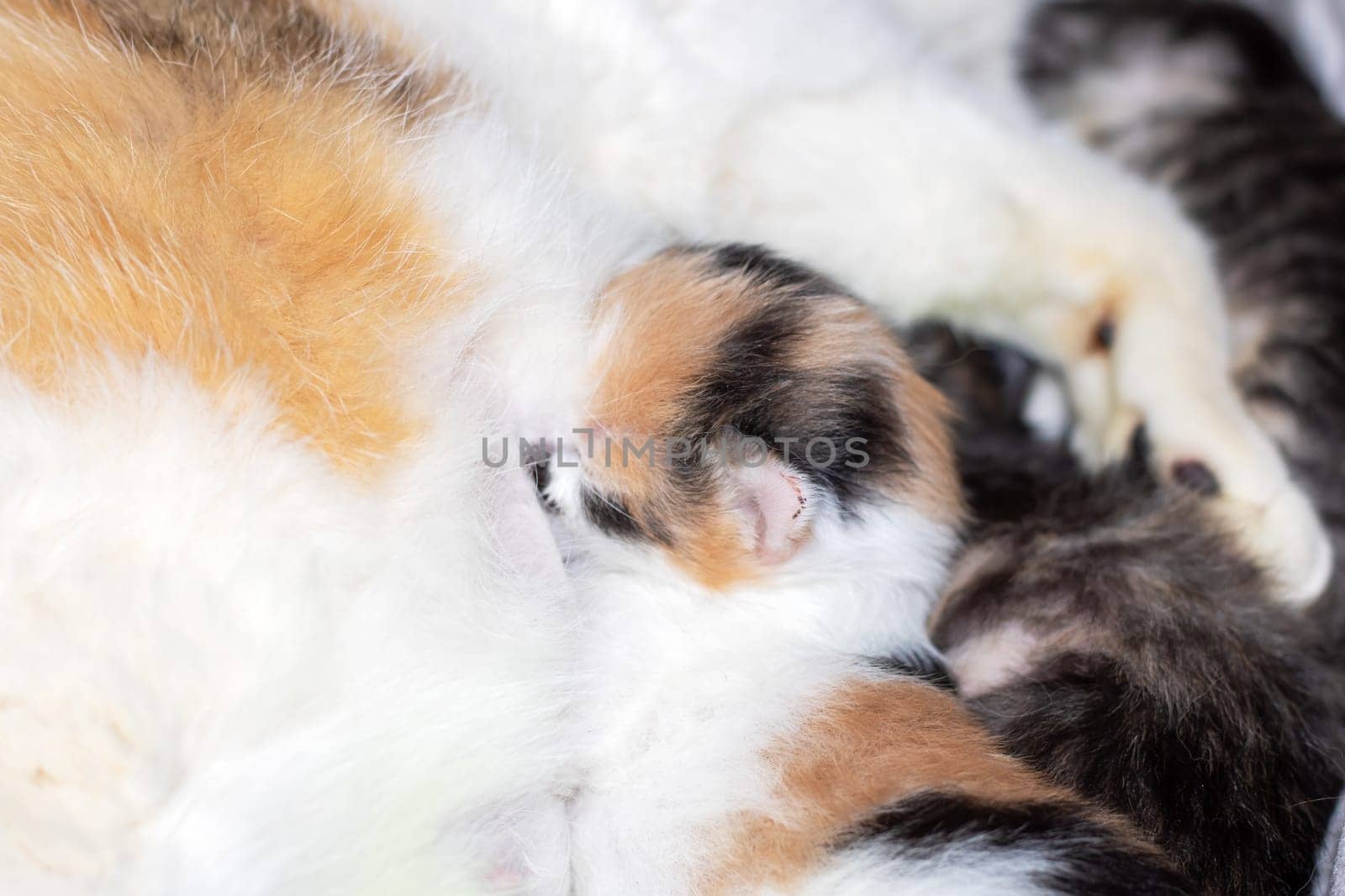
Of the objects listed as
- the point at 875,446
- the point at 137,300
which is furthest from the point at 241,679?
the point at 875,446

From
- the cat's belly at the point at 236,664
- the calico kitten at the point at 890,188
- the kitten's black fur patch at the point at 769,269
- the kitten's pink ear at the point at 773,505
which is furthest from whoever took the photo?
the calico kitten at the point at 890,188

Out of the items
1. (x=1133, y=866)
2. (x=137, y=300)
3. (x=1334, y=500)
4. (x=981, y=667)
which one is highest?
(x=137, y=300)

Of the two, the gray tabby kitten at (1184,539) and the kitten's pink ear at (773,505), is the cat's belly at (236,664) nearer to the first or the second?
the kitten's pink ear at (773,505)

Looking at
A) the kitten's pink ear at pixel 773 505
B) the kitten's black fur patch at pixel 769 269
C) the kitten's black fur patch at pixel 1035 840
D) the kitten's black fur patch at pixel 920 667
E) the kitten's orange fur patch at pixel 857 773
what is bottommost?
the kitten's black fur patch at pixel 1035 840

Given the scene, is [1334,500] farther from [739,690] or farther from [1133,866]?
[739,690]

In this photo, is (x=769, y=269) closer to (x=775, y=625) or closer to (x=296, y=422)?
(x=775, y=625)

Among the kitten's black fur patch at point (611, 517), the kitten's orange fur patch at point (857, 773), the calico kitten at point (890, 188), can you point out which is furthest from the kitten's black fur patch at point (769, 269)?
the kitten's orange fur patch at point (857, 773)

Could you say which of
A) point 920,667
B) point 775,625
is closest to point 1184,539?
point 920,667
